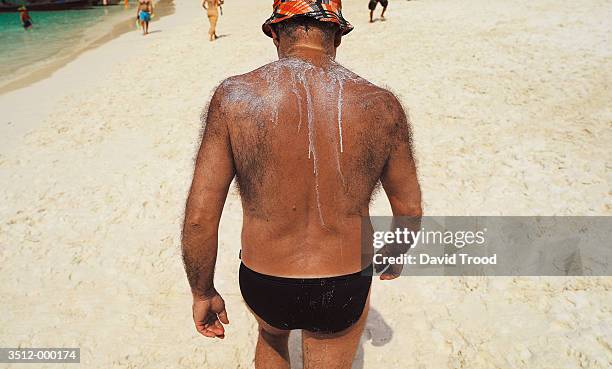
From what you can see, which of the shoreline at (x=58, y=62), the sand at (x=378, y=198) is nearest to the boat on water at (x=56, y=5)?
the shoreline at (x=58, y=62)

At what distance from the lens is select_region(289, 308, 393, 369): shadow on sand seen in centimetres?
317

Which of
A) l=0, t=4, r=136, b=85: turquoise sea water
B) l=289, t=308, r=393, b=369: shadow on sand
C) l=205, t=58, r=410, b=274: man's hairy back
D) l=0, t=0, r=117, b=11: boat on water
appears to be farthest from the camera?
l=0, t=0, r=117, b=11: boat on water

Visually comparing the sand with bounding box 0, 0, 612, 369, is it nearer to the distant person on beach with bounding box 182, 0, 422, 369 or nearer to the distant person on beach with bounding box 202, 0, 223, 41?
the distant person on beach with bounding box 182, 0, 422, 369

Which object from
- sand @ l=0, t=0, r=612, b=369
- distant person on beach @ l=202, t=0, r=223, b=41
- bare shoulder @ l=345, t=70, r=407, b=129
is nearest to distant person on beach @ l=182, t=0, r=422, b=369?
bare shoulder @ l=345, t=70, r=407, b=129

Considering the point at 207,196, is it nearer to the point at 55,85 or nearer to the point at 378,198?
the point at 378,198

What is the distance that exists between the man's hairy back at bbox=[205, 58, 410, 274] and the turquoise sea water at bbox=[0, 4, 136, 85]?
15223 millimetres

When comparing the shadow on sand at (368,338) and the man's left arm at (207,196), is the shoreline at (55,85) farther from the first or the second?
the man's left arm at (207,196)

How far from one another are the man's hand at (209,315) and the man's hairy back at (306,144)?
425mm

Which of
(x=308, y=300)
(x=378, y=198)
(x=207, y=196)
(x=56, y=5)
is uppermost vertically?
(x=207, y=196)

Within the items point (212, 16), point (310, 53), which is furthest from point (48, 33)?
point (310, 53)

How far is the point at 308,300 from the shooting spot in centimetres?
170

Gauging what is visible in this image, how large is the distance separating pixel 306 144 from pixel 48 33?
25.9 metres

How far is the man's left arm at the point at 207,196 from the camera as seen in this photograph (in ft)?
5.14

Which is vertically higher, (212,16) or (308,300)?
(308,300)
